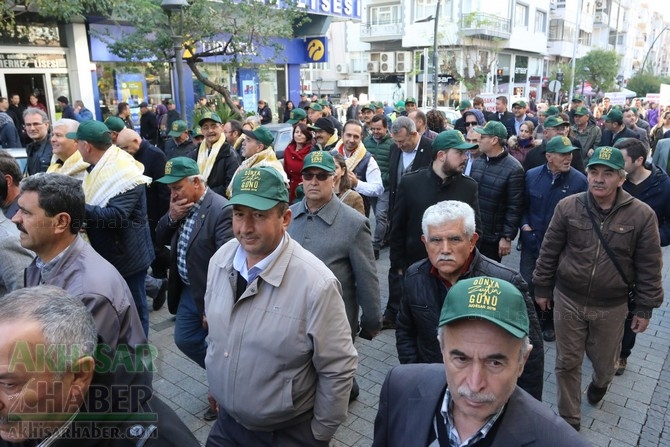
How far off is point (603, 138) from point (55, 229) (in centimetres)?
993

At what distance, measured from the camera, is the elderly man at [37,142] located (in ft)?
20.1

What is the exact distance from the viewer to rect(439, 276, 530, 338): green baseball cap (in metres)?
1.67

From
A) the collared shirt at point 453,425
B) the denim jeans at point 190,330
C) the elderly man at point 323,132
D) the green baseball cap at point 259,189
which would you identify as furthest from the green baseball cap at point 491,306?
the elderly man at point 323,132

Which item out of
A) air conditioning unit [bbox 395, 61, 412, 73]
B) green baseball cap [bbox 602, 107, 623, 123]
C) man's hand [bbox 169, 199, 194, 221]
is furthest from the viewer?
air conditioning unit [bbox 395, 61, 412, 73]

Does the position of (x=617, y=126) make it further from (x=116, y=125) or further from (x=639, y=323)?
(x=116, y=125)

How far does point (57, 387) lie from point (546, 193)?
486cm

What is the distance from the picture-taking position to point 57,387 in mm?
1720

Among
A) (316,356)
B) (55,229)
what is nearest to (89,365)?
(316,356)

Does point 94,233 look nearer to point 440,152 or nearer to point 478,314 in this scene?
point 440,152

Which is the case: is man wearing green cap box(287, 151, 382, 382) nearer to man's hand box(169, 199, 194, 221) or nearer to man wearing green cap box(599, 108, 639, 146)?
man's hand box(169, 199, 194, 221)

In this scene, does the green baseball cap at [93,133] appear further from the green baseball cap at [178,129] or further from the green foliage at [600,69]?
the green foliage at [600,69]

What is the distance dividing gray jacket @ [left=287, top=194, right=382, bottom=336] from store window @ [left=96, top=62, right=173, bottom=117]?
15714 mm

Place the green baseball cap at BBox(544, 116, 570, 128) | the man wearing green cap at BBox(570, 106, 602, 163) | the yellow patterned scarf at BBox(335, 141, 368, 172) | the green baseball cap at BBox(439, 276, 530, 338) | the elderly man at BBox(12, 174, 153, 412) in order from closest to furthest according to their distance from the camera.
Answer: the green baseball cap at BBox(439, 276, 530, 338), the elderly man at BBox(12, 174, 153, 412), the yellow patterned scarf at BBox(335, 141, 368, 172), the green baseball cap at BBox(544, 116, 570, 128), the man wearing green cap at BBox(570, 106, 602, 163)

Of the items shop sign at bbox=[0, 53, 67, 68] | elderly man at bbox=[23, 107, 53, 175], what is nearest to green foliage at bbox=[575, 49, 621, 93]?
shop sign at bbox=[0, 53, 67, 68]
